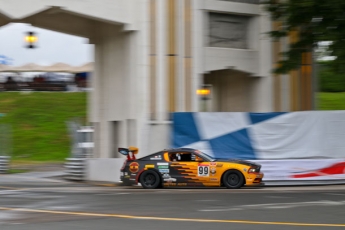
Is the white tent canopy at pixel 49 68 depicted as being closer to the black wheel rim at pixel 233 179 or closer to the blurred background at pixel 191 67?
the blurred background at pixel 191 67

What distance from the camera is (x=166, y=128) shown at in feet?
78.9

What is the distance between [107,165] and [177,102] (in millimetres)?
3545

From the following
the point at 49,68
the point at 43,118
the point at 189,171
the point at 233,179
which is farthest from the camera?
the point at 49,68

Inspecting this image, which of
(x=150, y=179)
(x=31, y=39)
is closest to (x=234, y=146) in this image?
(x=150, y=179)

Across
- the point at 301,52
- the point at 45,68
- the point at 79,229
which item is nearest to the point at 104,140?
the point at 301,52

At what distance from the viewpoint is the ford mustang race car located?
19516 millimetres

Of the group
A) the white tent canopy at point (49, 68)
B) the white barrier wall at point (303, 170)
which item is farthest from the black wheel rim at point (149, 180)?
the white tent canopy at point (49, 68)

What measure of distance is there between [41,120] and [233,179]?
94.6 ft

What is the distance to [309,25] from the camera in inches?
946

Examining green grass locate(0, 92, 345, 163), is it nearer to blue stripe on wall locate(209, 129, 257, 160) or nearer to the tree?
the tree

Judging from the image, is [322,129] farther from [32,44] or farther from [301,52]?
[32,44]

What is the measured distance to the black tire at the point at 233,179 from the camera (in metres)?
19.4

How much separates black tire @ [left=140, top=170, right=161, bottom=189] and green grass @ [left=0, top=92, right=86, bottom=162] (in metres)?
18.8

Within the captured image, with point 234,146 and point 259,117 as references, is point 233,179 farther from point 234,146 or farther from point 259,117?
point 259,117
